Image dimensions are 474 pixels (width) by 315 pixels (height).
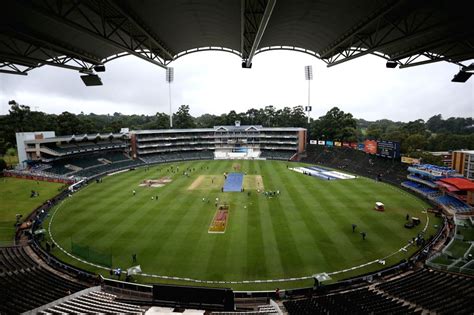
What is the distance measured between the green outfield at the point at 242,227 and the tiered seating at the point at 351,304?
3.41 metres

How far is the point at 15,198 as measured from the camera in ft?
141

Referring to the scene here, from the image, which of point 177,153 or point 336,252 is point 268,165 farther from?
point 336,252

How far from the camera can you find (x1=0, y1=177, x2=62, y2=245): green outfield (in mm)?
31781

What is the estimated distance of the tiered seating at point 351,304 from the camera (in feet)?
49.9

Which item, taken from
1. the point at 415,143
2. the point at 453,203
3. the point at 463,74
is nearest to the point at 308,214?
the point at 453,203

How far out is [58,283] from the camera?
64.6ft

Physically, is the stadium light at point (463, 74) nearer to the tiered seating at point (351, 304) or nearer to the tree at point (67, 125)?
the tiered seating at point (351, 304)

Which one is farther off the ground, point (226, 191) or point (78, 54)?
point (78, 54)

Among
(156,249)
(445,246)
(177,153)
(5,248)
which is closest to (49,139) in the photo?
(177,153)

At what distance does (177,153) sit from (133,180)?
34688 mm


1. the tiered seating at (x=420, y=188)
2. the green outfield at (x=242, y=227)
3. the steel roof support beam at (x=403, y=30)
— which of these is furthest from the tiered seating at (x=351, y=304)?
the tiered seating at (x=420, y=188)

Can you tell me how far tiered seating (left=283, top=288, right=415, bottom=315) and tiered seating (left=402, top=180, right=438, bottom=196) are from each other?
32.3 metres

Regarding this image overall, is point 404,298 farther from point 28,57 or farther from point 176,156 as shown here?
point 176,156

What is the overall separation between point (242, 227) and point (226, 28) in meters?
20.5
